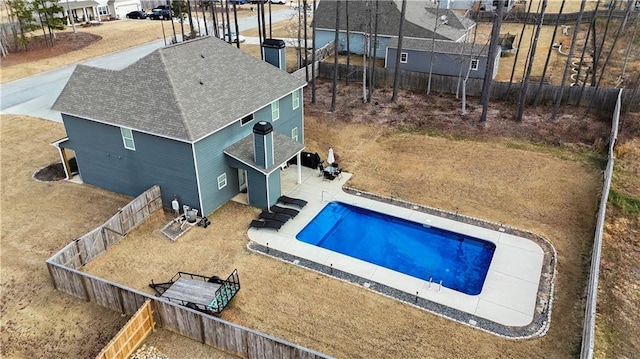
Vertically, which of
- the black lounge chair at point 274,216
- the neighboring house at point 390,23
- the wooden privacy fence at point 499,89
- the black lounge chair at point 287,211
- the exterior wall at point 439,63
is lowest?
the black lounge chair at point 287,211

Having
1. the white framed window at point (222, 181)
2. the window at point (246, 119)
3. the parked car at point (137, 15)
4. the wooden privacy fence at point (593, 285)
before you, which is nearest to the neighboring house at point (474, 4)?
the parked car at point (137, 15)

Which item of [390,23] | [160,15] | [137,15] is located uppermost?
[390,23]

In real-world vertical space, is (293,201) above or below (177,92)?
below

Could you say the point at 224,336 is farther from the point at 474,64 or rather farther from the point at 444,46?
the point at 444,46

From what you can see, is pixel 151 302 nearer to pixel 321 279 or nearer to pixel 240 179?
pixel 321 279

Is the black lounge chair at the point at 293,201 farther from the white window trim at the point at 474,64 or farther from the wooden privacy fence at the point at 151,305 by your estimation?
the white window trim at the point at 474,64

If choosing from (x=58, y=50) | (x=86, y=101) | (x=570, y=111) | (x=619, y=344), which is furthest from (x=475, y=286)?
(x=58, y=50)

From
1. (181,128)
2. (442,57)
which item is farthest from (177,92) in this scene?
(442,57)
